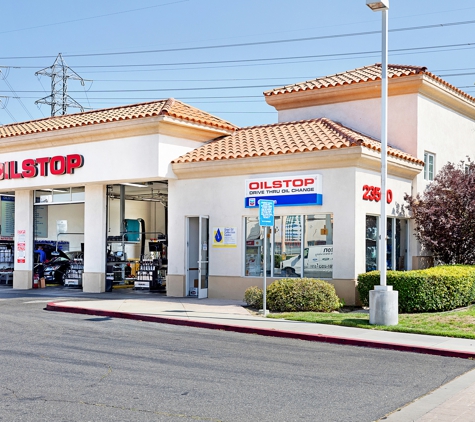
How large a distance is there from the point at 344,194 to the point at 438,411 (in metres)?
10.5

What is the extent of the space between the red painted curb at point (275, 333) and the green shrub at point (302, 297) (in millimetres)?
2755

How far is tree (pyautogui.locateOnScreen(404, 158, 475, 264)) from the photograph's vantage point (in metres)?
19.2

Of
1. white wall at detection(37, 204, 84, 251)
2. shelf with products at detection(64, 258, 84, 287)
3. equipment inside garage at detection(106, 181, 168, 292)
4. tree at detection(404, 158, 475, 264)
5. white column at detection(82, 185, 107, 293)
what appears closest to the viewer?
tree at detection(404, 158, 475, 264)

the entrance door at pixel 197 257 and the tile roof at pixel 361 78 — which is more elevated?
the tile roof at pixel 361 78

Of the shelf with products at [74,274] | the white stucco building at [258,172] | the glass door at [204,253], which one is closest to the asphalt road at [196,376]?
the white stucco building at [258,172]

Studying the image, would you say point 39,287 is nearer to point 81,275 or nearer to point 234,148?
point 81,275

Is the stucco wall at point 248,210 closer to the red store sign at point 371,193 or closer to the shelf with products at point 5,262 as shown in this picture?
the red store sign at point 371,193

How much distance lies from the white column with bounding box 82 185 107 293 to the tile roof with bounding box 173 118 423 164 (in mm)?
3683

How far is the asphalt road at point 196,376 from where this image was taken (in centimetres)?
736

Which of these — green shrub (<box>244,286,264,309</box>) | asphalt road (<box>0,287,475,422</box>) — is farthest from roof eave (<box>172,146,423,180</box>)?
asphalt road (<box>0,287,475,422</box>)

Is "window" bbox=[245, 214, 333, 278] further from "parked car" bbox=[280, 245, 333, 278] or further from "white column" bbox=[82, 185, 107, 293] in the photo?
"white column" bbox=[82, 185, 107, 293]

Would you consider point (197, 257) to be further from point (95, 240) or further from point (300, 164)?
point (300, 164)

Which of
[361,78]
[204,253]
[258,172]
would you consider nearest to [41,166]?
[204,253]

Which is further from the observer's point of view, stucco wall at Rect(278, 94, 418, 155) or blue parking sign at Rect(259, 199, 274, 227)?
stucco wall at Rect(278, 94, 418, 155)
